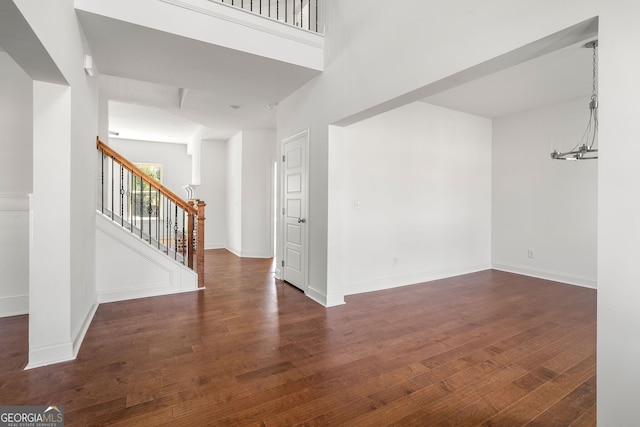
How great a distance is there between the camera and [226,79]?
3.83 meters

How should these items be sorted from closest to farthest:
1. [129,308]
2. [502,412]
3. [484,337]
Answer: [502,412], [484,337], [129,308]

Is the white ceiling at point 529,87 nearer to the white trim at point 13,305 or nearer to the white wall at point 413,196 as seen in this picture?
the white wall at point 413,196

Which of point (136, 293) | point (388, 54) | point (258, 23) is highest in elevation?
point (258, 23)

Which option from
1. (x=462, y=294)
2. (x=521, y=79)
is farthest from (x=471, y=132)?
(x=462, y=294)

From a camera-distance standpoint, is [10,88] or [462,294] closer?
[10,88]

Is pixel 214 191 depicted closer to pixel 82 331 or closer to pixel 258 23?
pixel 258 23

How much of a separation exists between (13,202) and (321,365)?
3575 millimetres

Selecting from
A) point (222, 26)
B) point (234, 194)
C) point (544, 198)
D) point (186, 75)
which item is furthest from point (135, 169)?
point (544, 198)

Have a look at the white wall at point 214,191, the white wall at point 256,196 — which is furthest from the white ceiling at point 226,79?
the white wall at point 214,191

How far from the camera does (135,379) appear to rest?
2.09 meters

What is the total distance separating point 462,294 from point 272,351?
284 centimetres

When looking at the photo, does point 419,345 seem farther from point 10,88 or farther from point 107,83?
point 107,83

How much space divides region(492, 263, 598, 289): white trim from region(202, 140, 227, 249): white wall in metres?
6.61

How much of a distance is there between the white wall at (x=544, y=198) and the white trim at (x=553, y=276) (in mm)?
12
